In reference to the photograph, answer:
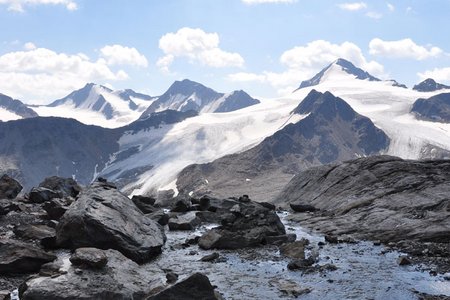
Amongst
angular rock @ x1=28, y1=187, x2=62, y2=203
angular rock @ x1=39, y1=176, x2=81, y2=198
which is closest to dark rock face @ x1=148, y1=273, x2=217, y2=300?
angular rock @ x1=28, y1=187, x2=62, y2=203

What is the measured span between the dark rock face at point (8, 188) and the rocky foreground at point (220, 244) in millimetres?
145

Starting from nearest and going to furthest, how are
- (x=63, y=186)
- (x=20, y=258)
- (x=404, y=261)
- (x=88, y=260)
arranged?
(x=88, y=260) → (x=20, y=258) → (x=404, y=261) → (x=63, y=186)

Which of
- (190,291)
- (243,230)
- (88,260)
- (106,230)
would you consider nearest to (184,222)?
(243,230)

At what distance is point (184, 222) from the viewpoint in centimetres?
2936

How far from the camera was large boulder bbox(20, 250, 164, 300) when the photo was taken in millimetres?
14219

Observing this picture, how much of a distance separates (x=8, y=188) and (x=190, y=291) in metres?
28.0

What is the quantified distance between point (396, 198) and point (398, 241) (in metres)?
7.41

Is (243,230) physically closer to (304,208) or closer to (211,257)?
(211,257)

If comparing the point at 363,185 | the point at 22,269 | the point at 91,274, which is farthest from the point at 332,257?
the point at 363,185

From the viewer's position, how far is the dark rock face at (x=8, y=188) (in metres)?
36.4

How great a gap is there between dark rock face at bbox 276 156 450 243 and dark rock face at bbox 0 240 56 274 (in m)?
17.0

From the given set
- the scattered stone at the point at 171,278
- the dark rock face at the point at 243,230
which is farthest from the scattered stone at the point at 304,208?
the scattered stone at the point at 171,278

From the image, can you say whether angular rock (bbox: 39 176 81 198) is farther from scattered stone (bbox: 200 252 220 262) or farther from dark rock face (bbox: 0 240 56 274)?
scattered stone (bbox: 200 252 220 262)

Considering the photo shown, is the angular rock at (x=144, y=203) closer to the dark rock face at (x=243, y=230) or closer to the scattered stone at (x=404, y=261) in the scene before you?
the dark rock face at (x=243, y=230)
